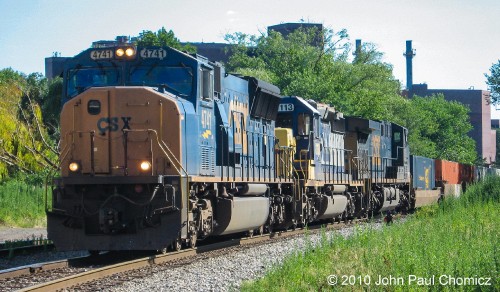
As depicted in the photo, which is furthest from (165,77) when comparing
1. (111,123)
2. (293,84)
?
(293,84)

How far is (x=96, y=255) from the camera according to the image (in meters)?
13.3

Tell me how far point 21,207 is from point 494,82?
37.2 metres

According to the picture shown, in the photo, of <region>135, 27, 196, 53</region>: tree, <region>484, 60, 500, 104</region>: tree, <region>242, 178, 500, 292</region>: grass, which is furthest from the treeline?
<region>242, 178, 500, 292</region>: grass

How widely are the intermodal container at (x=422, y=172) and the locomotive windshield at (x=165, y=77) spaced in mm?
20427

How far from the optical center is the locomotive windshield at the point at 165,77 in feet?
43.2

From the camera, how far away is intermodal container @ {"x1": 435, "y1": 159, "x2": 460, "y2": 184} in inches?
1479

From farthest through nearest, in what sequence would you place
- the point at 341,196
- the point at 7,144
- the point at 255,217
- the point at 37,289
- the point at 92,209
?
the point at 7,144 → the point at 341,196 → the point at 255,217 → the point at 92,209 → the point at 37,289

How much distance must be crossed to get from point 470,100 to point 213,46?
3548 cm

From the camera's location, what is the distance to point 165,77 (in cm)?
1327

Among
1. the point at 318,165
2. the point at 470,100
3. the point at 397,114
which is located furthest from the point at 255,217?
the point at 470,100

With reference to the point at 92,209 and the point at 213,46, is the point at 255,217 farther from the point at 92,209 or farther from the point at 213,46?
the point at 213,46

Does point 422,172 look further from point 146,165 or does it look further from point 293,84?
point 146,165

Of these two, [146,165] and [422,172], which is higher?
[146,165]

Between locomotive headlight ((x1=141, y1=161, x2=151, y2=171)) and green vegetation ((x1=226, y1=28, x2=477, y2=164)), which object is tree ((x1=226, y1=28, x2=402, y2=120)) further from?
locomotive headlight ((x1=141, y1=161, x2=151, y2=171))
